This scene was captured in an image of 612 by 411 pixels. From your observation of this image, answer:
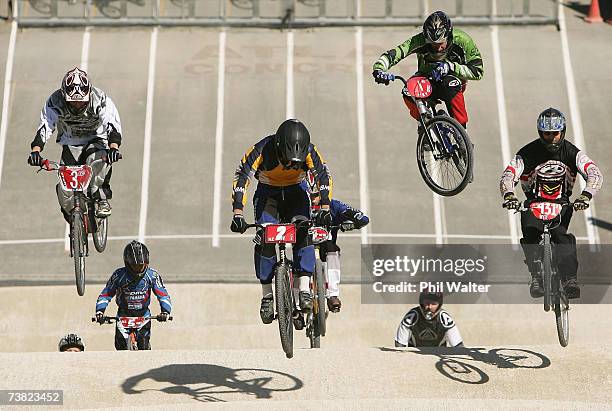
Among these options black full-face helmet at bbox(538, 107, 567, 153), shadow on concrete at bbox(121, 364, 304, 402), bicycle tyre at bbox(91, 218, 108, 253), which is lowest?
shadow on concrete at bbox(121, 364, 304, 402)

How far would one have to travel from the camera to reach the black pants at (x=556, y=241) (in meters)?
19.0

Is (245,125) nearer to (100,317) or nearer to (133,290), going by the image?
(133,290)

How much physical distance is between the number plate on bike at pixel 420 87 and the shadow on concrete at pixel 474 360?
4.64 m

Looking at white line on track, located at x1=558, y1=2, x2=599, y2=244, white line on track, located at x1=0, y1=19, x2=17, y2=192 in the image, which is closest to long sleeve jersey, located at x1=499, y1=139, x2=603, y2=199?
white line on track, located at x1=558, y1=2, x2=599, y2=244

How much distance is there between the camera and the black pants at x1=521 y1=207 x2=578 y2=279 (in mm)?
18984

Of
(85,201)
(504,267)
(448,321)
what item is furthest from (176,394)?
(504,267)

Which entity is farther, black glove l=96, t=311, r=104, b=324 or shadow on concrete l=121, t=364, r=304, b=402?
black glove l=96, t=311, r=104, b=324

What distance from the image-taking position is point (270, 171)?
56.8 feet

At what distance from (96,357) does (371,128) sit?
53.2 feet

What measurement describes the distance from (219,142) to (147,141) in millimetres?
1829

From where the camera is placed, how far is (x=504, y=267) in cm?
3156

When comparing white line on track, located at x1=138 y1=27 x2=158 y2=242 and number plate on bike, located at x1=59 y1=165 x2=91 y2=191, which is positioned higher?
white line on track, located at x1=138 y1=27 x2=158 y2=242

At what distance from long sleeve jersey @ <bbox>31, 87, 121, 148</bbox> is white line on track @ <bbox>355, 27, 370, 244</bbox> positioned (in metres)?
13.7

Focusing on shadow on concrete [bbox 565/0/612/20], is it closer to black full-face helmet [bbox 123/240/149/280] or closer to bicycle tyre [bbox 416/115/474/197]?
black full-face helmet [bbox 123/240/149/280]
